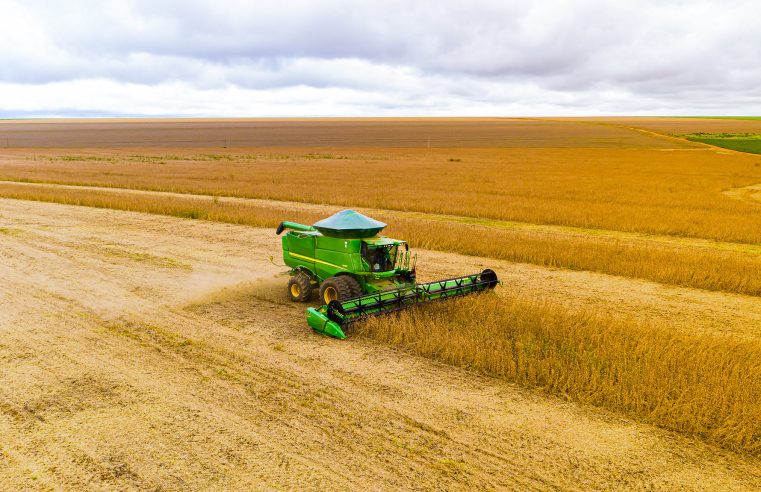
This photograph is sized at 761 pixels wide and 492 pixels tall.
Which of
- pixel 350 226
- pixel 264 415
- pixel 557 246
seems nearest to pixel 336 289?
pixel 350 226

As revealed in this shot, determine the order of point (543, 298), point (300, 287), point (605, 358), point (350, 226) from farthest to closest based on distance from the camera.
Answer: point (543, 298) < point (300, 287) < point (350, 226) < point (605, 358)

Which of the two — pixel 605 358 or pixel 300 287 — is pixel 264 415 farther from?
pixel 605 358

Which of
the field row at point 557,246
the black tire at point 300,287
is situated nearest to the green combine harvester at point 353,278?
the black tire at point 300,287

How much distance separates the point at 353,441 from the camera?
566cm

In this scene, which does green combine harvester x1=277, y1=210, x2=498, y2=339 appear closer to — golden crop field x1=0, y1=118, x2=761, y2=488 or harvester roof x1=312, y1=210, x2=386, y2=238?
harvester roof x1=312, y1=210, x2=386, y2=238

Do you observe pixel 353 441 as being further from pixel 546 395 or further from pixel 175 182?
pixel 175 182

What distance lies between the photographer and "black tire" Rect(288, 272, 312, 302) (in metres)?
10.3

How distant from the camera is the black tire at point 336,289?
9.27 metres

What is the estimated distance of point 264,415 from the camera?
6.15 m

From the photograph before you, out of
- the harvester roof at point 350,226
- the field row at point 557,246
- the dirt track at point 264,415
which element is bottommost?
the field row at point 557,246

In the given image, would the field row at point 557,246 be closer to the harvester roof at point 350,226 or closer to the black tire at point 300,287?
the black tire at point 300,287

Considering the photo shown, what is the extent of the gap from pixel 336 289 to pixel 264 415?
3.42 m

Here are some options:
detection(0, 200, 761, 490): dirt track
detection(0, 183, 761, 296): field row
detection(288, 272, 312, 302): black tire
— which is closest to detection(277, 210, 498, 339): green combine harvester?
detection(288, 272, 312, 302): black tire

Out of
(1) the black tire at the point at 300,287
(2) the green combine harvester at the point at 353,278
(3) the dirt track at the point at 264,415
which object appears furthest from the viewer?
(1) the black tire at the point at 300,287
